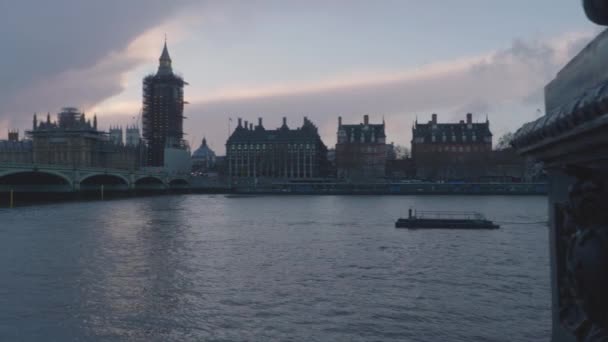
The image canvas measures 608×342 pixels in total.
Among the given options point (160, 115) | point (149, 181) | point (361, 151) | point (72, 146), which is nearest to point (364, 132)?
point (361, 151)

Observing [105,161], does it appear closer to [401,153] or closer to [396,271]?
[401,153]

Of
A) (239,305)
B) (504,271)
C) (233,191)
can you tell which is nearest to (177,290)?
(239,305)

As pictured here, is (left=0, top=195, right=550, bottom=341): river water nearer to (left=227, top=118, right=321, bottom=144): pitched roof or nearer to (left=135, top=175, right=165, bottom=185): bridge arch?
(left=135, top=175, right=165, bottom=185): bridge arch

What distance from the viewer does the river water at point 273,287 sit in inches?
502

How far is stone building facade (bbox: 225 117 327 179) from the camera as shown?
137 meters

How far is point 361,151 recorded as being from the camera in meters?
137

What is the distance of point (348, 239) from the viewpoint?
1236 inches

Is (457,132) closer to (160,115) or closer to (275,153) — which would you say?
(275,153)

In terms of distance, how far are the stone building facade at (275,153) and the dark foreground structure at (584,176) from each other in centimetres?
13059

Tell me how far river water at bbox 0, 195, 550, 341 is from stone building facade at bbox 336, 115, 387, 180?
99.5m

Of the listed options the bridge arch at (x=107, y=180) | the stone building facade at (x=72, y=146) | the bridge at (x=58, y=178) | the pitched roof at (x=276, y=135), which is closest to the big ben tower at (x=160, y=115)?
the stone building facade at (x=72, y=146)

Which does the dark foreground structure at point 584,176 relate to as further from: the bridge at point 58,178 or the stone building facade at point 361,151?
the stone building facade at point 361,151

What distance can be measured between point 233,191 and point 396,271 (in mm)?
96211

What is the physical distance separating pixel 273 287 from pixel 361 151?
121m
